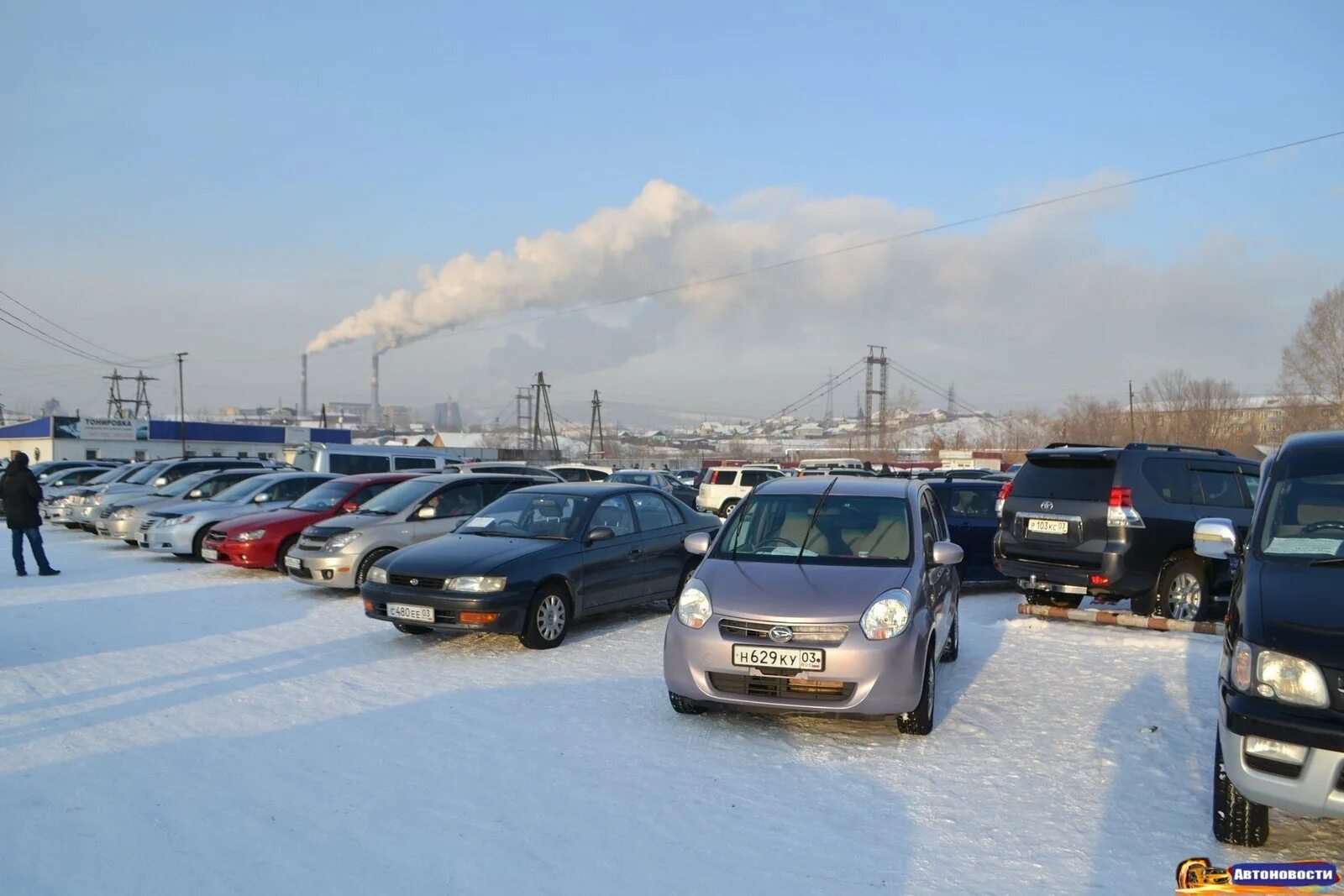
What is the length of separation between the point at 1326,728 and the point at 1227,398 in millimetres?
75203

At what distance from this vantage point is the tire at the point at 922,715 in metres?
5.99

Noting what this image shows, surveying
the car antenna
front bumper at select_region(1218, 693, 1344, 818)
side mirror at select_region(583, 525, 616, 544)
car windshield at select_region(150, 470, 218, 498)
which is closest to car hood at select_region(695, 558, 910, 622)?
the car antenna

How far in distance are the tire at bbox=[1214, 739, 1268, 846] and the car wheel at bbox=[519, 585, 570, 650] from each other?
5.55m

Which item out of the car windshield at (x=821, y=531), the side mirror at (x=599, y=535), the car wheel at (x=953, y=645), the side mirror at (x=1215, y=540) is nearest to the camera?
the side mirror at (x=1215, y=540)

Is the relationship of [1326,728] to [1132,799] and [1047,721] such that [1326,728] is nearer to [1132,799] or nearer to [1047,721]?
[1132,799]

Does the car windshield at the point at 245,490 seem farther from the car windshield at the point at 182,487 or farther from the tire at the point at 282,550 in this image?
the tire at the point at 282,550

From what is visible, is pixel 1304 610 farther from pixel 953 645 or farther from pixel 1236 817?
pixel 953 645

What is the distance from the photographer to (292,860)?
4086 mm

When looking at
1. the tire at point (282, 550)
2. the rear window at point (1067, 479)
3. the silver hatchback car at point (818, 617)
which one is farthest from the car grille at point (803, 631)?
the tire at point (282, 550)

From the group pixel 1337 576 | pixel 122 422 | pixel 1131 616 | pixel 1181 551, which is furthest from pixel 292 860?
pixel 122 422

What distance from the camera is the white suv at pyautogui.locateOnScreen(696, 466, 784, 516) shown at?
27.4 meters

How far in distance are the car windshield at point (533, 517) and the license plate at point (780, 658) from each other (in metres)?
3.70

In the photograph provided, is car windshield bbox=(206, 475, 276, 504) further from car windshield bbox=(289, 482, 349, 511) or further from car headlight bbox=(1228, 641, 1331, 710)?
car headlight bbox=(1228, 641, 1331, 710)

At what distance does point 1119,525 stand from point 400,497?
28.0 ft
